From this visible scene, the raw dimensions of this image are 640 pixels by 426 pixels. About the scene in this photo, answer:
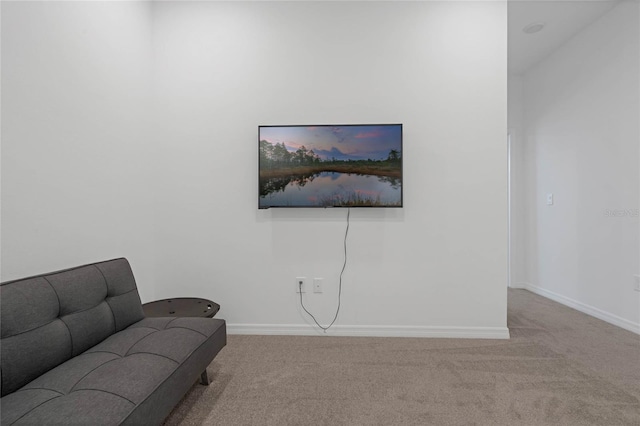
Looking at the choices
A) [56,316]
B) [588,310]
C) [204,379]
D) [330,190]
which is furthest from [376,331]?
[588,310]

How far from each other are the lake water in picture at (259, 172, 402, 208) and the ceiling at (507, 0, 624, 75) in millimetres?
2164

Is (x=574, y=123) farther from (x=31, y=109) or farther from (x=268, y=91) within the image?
(x=31, y=109)

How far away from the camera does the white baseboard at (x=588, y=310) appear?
265 cm

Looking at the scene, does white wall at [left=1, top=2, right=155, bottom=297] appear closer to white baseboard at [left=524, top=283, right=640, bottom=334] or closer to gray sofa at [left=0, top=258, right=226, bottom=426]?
gray sofa at [left=0, top=258, right=226, bottom=426]

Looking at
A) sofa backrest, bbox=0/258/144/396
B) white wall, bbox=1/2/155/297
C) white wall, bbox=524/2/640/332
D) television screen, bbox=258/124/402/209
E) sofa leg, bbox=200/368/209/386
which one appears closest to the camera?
sofa backrest, bbox=0/258/144/396

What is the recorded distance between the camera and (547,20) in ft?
9.82

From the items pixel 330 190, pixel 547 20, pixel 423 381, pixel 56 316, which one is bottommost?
pixel 423 381

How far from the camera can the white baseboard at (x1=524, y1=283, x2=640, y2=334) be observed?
2654 millimetres

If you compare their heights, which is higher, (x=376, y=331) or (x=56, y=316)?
(x=56, y=316)

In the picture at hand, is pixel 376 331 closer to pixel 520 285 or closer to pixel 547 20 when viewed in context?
pixel 520 285

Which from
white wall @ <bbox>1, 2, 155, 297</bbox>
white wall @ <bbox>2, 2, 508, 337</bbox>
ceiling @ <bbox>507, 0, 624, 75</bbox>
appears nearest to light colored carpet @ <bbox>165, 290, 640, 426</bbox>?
white wall @ <bbox>2, 2, 508, 337</bbox>

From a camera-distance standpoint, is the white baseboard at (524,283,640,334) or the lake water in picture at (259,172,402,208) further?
the white baseboard at (524,283,640,334)

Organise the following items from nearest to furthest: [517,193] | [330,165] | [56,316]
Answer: [56,316]
[330,165]
[517,193]

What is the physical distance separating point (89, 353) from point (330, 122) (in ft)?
7.22
